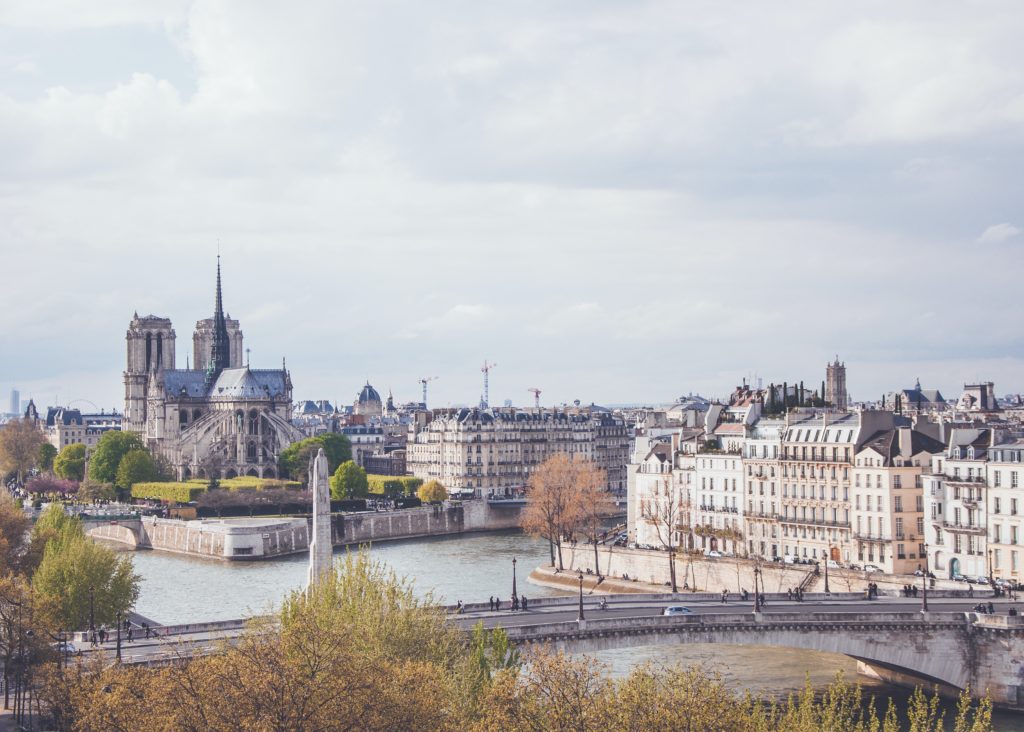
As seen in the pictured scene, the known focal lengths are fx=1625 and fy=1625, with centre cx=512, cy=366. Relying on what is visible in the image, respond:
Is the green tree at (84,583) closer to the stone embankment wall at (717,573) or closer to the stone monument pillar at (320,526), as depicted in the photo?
the stone monument pillar at (320,526)

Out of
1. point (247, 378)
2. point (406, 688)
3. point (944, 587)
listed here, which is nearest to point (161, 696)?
point (406, 688)

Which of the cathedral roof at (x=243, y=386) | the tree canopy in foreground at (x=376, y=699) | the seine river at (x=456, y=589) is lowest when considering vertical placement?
the seine river at (x=456, y=589)

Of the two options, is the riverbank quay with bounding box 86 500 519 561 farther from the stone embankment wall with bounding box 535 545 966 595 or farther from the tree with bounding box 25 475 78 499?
the tree with bounding box 25 475 78 499

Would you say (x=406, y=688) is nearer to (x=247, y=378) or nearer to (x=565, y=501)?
(x=565, y=501)

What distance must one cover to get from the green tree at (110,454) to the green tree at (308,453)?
16.4 m

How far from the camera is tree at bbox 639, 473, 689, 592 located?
94.8 metres

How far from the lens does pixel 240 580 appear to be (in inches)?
3996

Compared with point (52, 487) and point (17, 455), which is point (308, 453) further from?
point (17, 455)

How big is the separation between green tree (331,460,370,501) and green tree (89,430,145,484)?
98.2ft

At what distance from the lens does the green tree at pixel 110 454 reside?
167125 millimetres

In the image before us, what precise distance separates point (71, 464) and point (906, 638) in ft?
457

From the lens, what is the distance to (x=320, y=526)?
58000mm

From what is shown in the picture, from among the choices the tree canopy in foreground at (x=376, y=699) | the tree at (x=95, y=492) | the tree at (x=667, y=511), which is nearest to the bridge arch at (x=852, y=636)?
the tree canopy in foreground at (x=376, y=699)

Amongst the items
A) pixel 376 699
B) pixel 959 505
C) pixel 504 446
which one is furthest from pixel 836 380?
pixel 376 699
